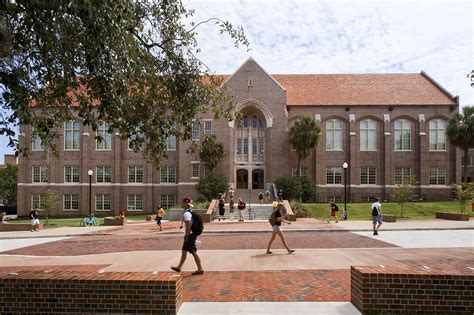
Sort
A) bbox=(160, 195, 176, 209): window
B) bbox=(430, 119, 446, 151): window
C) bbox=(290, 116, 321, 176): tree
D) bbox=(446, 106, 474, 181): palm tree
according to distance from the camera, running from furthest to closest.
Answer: bbox=(160, 195, 176, 209): window
bbox=(430, 119, 446, 151): window
bbox=(290, 116, 321, 176): tree
bbox=(446, 106, 474, 181): palm tree

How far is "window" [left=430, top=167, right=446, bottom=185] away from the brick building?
0.12 metres

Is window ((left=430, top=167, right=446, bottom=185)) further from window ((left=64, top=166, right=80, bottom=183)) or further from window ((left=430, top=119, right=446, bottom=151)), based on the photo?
window ((left=64, top=166, right=80, bottom=183))

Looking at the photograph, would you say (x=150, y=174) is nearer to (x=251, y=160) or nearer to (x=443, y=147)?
(x=251, y=160)

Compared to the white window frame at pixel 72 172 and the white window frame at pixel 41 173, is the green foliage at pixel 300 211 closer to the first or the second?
the white window frame at pixel 72 172

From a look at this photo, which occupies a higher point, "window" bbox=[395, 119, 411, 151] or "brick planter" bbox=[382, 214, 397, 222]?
"window" bbox=[395, 119, 411, 151]

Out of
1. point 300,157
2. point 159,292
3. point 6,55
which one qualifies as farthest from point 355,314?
point 300,157

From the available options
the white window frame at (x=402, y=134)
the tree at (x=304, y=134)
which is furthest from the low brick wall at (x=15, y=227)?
the white window frame at (x=402, y=134)

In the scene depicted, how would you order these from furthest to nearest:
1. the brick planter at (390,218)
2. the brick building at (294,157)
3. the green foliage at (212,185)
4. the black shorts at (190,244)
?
the brick building at (294,157)
the green foliage at (212,185)
the brick planter at (390,218)
the black shorts at (190,244)

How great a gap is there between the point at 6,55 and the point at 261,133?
42878mm

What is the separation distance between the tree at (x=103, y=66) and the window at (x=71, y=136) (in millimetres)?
42583

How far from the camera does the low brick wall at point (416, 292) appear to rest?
6012 millimetres

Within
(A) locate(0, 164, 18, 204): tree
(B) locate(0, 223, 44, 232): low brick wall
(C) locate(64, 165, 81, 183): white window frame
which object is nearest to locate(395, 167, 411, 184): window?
(C) locate(64, 165, 81, 183): white window frame

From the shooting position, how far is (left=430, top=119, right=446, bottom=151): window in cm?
4894

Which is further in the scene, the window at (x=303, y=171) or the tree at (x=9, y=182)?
the tree at (x=9, y=182)
